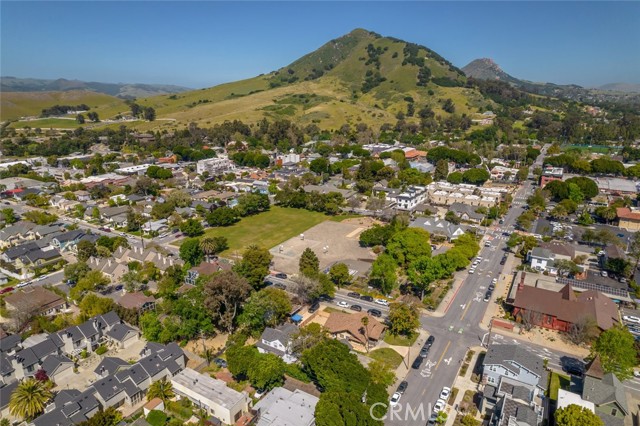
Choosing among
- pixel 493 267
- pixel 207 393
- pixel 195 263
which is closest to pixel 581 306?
pixel 493 267

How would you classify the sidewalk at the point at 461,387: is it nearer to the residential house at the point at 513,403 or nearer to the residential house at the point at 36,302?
the residential house at the point at 513,403

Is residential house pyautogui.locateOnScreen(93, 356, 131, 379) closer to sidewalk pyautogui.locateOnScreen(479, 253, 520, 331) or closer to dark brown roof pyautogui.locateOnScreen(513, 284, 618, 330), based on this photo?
sidewalk pyautogui.locateOnScreen(479, 253, 520, 331)

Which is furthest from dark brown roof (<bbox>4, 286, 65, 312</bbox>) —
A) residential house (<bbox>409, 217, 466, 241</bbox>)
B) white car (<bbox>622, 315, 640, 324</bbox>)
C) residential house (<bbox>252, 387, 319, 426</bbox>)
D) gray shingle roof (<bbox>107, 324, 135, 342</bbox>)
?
white car (<bbox>622, 315, 640, 324</bbox>)

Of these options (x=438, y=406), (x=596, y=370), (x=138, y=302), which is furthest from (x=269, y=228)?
(x=596, y=370)

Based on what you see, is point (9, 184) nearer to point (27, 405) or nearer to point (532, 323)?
point (27, 405)

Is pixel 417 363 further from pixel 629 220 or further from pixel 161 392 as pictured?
pixel 629 220

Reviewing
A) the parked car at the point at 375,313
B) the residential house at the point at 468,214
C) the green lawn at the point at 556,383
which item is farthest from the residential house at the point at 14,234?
the green lawn at the point at 556,383
